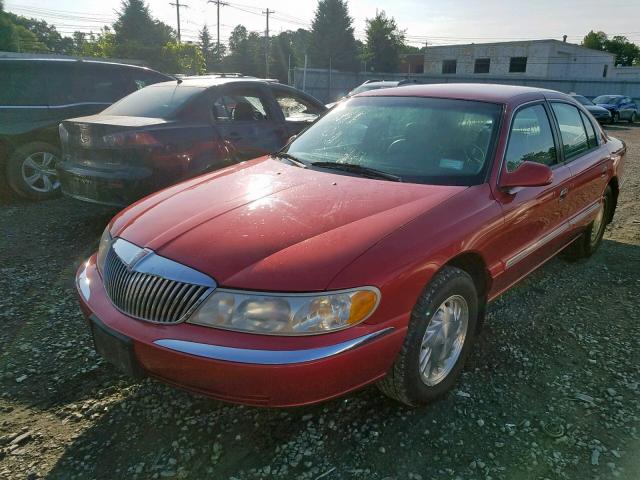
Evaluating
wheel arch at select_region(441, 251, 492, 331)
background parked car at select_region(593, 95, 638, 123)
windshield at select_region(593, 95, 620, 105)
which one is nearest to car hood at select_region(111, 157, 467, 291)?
wheel arch at select_region(441, 251, 492, 331)

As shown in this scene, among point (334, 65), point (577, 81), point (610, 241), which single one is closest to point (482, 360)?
point (610, 241)

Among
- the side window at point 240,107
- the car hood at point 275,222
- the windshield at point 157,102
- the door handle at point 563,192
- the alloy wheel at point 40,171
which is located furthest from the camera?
the alloy wheel at point 40,171

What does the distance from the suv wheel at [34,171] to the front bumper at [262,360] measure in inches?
193

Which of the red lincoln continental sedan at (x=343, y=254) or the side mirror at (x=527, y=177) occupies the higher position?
A: the side mirror at (x=527, y=177)

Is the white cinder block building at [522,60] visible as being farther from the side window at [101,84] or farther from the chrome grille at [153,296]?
the chrome grille at [153,296]

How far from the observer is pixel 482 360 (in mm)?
2963

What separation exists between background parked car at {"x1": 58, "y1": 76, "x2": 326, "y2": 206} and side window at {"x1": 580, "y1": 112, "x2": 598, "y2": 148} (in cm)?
303

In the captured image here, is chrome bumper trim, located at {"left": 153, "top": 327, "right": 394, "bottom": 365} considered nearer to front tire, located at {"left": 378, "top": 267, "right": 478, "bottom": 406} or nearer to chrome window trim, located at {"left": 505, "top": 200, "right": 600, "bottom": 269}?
front tire, located at {"left": 378, "top": 267, "right": 478, "bottom": 406}

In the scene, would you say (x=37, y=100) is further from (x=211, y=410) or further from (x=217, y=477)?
(x=217, y=477)

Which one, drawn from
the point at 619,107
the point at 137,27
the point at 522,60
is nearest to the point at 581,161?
the point at 619,107

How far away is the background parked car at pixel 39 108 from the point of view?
5.93 meters

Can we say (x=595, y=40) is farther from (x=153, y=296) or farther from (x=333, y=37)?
(x=153, y=296)

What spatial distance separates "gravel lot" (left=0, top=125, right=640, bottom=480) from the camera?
214cm

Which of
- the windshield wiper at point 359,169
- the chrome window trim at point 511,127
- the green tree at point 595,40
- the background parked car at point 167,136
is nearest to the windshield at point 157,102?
the background parked car at point 167,136
